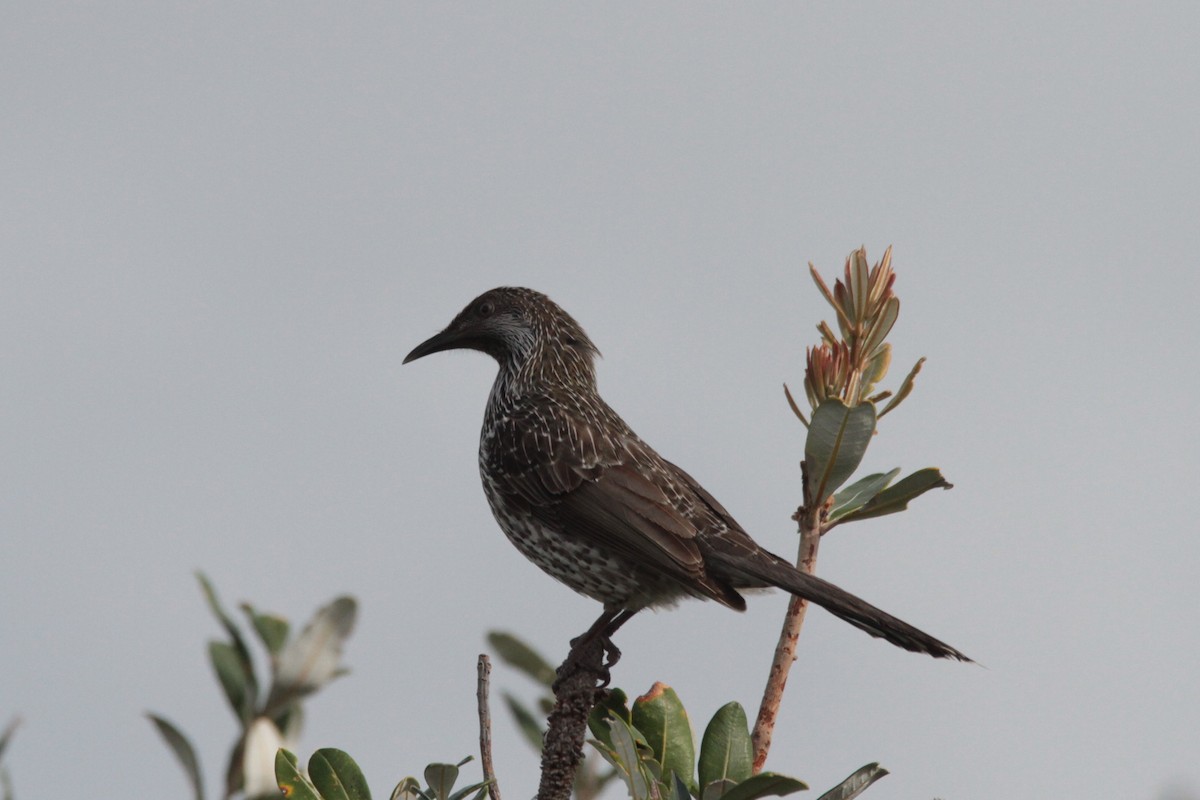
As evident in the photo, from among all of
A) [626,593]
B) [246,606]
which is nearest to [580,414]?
[626,593]

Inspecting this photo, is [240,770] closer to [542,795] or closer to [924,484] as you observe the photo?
[542,795]

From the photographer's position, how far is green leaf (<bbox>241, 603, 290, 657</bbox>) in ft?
9.00

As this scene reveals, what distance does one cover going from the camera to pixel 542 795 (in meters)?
3.78

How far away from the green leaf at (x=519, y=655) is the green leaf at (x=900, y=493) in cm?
99

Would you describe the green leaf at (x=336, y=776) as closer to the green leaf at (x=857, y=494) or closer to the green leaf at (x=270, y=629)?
the green leaf at (x=270, y=629)

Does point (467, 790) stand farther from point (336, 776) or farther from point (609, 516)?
point (609, 516)

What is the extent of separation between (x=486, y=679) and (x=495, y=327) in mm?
4623

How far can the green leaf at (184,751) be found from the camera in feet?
8.34

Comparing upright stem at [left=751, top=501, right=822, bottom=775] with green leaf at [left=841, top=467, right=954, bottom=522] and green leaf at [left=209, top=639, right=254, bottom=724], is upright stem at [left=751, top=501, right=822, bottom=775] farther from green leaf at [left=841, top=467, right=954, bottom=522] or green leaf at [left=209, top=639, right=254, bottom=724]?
green leaf at [left=209, top=639, right=254, bottom=724]

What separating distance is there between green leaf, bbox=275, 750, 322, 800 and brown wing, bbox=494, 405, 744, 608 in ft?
9.03

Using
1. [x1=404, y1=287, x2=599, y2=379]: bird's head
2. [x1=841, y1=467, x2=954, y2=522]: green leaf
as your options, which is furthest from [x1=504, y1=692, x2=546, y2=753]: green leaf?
[x1=404, y1=287, x2=599, y2=379]: bird's head

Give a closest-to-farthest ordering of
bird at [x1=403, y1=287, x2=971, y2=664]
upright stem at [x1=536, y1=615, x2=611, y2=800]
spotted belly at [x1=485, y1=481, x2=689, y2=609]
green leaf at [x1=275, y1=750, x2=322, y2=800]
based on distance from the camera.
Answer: green leaf at [x1=275, y1=750, x2=322, y2=800], upright stem at [x1=536, y1=615, x2=611, y2=800], bird at [x1=403, y1=287, x2=971, y2=664], spotted belly at [x1=485, y1=481, x2=689, y2=609]

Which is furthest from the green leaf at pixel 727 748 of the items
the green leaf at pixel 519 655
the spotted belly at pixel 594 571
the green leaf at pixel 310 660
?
the spotted belly at pixel 594 571

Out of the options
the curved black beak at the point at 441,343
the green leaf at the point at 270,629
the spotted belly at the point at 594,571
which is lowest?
the green leaf at the point at 270,629
